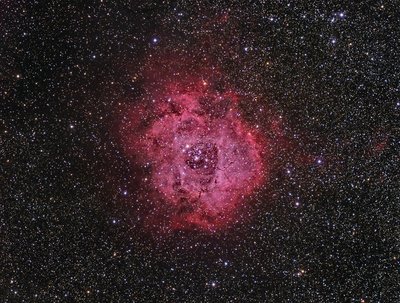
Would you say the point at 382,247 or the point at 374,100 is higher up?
the point at 374,100

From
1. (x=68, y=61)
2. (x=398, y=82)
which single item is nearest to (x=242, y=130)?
(x=398, y=82)

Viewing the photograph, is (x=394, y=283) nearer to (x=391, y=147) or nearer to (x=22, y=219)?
(x=391, y=147)

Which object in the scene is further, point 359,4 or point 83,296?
point 83,296

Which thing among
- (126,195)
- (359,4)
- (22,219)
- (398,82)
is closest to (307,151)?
(398,82)

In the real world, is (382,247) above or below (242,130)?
below

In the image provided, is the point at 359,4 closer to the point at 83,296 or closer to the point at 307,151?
the point at 307,151

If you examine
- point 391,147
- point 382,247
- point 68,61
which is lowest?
point 382,247
